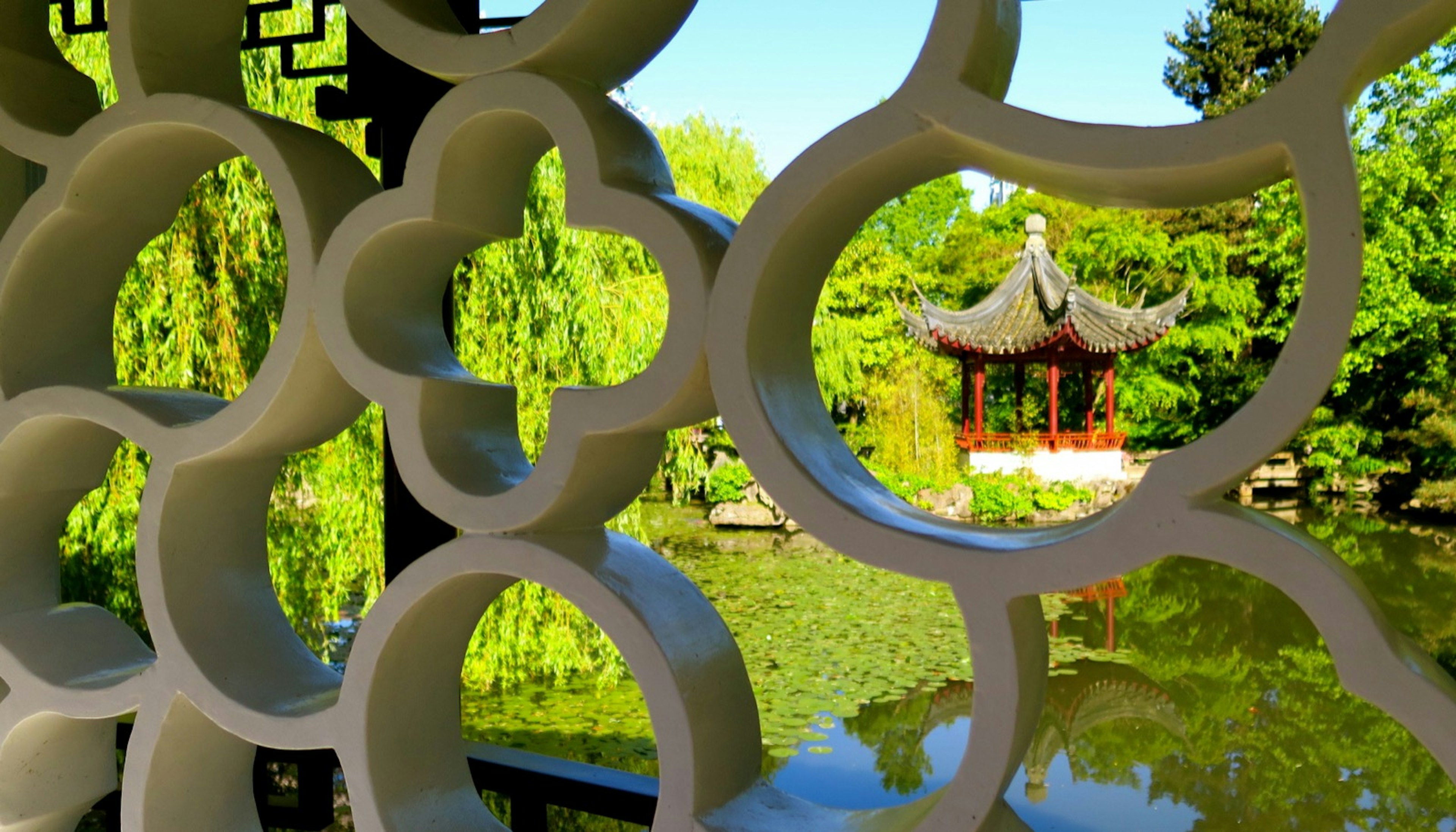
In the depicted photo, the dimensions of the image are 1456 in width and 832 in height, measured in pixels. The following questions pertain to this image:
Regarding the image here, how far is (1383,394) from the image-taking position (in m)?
8.91

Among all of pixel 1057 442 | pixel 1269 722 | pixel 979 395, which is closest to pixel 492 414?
pixel 1269 722

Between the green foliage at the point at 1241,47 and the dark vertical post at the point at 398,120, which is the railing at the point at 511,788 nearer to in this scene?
the dark vertical post at the point at 398,120

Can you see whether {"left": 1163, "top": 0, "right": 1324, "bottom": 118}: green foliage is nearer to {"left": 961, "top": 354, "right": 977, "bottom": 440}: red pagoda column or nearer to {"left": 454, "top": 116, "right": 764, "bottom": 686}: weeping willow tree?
{"left": 961, "top": 354, "right": 977, "bottom": 440}: red pagoda column

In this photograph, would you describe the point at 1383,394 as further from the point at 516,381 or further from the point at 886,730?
the point at 516,381

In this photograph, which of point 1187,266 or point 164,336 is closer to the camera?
point 164,336

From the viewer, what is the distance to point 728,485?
8.69m

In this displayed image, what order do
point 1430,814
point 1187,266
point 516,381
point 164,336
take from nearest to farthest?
point 164,336 → point 516,381 → point 1430,814 → point 1187,266

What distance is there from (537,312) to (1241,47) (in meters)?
9.99

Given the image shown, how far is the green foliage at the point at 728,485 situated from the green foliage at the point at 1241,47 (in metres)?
5.72

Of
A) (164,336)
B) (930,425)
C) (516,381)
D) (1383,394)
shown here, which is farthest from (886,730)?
(1383,394)

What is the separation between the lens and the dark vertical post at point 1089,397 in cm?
913

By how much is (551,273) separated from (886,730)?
2.45m

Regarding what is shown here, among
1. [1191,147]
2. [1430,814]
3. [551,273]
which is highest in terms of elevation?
[551,273]

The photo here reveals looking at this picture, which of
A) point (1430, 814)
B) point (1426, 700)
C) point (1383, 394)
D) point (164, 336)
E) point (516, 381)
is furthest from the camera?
point (1383, 394)
